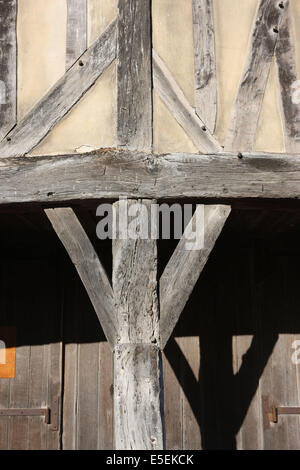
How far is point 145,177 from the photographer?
3.31 m

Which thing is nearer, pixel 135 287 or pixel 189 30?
pixel 135 287

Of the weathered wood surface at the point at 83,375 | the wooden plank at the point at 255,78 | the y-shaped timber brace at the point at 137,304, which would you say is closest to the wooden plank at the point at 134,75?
the y-shaped timber brace at the point at 137,304

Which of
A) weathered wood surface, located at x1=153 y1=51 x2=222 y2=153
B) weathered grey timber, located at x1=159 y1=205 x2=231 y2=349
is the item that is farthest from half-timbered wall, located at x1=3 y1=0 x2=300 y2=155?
weathered grey timber, located at x1=159 y1=205 x2=231 y2=349

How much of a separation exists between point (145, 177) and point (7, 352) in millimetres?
2276

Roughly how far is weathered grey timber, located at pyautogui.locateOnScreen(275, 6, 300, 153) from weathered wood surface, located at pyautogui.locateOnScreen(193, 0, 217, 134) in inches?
17.8

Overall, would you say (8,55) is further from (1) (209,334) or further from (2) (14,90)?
(1) (209,334)

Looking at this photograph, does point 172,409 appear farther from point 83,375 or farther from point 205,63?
point 205,63

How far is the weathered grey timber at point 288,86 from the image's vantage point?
3588 millimetres

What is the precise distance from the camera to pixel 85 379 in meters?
4.62

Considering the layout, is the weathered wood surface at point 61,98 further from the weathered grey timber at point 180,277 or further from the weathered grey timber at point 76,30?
the weathered grey timber at point 180,277

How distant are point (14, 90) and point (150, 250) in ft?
4.59
